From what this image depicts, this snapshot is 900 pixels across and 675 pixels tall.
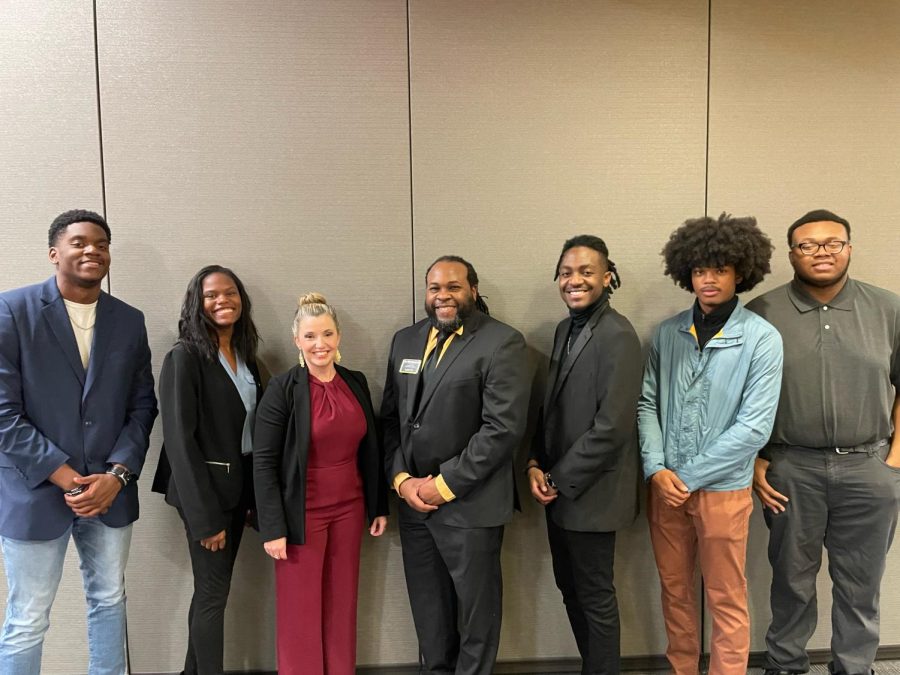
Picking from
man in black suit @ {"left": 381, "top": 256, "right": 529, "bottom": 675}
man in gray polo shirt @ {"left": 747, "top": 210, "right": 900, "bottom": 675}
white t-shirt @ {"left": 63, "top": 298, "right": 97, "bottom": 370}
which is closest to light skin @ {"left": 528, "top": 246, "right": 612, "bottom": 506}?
man in black suit @ {"left": 381, "top": 256, "right": 529, "bottom": 675}

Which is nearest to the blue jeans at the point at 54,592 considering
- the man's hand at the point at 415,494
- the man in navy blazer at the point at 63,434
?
the man in navy blazer at the point at 63,434

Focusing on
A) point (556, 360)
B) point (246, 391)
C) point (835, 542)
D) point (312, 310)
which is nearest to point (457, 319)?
point (556, 360)

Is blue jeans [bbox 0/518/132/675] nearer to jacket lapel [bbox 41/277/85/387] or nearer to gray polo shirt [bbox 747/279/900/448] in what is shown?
jacket lapel [bbox 41/277/85/387]

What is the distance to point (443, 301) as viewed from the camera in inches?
86.4

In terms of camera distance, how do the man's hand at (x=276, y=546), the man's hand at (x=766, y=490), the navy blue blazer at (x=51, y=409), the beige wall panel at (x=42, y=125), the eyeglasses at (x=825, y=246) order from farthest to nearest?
the beige wall panel at (x=42, y=125) < the man's hand at (x=766, y=490) < the eyeglasses at (x=825, y=246) < the man's hand at (x=276, y=546) < the navy blue blazer at (x=51, y=409)

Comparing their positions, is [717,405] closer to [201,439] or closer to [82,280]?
[201,439]

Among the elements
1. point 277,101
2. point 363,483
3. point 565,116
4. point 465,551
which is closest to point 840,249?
point 565,116

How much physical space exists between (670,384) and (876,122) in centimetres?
171

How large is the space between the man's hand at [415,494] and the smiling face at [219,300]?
984 millimetres

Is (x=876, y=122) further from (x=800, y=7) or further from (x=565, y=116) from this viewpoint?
(x=565, y=116)

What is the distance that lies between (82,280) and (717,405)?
8.10ft

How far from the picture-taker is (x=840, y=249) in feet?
7.19

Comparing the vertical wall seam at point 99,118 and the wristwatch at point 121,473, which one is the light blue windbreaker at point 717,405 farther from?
the vertical wall seam at point 99,118

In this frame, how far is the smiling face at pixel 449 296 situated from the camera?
2.19 metres
